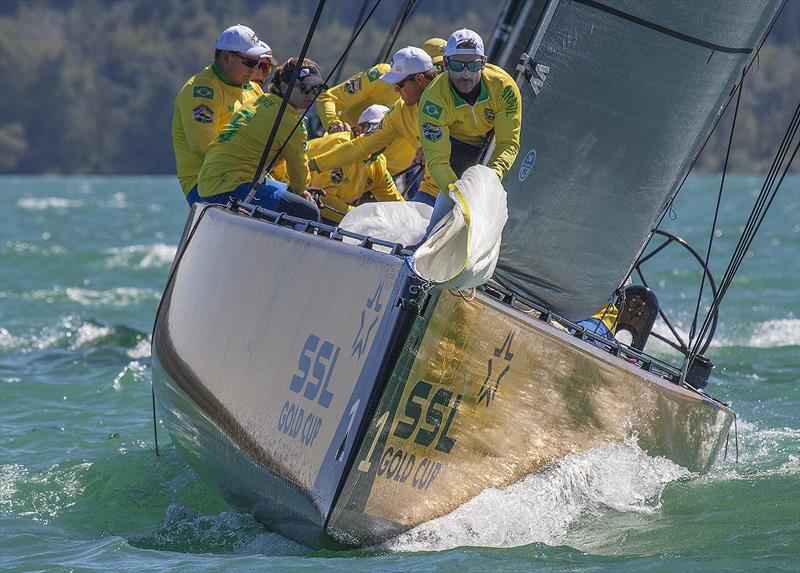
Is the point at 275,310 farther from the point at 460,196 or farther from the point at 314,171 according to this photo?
the point at 314,171

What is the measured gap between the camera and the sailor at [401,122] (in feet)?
19.0

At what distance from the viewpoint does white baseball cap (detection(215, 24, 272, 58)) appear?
6094 mm

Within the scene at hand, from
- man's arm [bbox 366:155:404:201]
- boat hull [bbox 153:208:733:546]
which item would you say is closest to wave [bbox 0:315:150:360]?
man's arm [bbox 366:155:404:201]

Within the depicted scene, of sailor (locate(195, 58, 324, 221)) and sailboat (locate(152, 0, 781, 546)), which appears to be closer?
sailboat (locate(152, 0, 781, 546))

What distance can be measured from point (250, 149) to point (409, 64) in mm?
744

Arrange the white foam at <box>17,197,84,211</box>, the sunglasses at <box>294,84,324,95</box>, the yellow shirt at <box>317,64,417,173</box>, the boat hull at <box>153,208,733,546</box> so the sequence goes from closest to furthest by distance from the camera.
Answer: the boat hull at <box>153,208,733,546</box>
the sunglasses at <box>294,84,324,95</box>
the yellow shirt at <box>317,64,417,173</box>
the white foam at <box>17,197,84,211</box>

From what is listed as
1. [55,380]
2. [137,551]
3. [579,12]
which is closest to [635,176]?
[579,12]

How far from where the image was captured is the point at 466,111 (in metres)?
5.04

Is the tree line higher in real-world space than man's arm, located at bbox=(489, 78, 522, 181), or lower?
lower

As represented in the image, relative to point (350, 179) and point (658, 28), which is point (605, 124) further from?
point (350, 179)

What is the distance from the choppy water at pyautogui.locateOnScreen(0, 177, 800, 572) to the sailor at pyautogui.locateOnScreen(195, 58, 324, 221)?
4.04 ft

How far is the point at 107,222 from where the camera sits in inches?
1198

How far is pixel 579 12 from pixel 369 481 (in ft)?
7.14

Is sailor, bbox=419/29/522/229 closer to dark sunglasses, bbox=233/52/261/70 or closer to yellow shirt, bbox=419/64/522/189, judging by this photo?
yellow shirt, bbox=419/64/522/189
